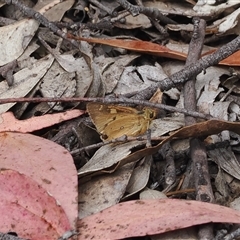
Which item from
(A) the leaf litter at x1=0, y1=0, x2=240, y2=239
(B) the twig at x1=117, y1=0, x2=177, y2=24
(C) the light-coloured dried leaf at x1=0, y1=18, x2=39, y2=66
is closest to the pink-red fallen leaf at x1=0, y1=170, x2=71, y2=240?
(A) the leaf litter at x1=0, y1=0, x2=240, y2=239

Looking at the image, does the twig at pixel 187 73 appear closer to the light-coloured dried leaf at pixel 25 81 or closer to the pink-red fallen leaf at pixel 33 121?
the pink-red fallen leaf at pixel 33 121

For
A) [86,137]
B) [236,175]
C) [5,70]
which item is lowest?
[236,175]

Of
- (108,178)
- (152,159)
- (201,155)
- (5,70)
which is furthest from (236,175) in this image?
(5,70)

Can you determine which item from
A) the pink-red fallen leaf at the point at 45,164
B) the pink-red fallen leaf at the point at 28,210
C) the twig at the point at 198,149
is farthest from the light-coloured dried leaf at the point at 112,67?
the pink-red fallen leaf at the point at 28,210

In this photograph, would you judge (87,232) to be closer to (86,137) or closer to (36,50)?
(86,137)

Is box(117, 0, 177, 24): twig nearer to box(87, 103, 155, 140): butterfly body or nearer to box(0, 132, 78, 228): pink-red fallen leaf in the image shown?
box(87, 103, 155, 140): butterfly body
